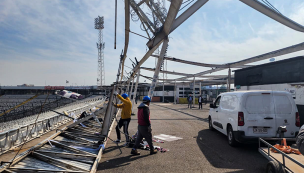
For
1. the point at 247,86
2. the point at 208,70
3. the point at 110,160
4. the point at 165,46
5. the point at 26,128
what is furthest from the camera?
the point at 208,70

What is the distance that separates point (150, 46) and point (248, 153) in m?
6.68

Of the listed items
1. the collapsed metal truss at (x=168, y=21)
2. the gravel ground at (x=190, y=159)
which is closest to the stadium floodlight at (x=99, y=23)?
the collapsed metal truss at (x=168, y=21)

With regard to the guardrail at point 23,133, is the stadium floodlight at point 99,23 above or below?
above

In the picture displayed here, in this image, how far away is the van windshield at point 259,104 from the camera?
249 inches

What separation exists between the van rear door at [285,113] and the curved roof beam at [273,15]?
3398mm

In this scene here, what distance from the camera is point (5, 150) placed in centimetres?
587

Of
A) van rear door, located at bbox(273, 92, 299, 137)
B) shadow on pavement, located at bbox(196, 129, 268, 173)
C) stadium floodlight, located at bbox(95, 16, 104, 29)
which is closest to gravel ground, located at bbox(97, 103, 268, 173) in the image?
shadow on pavement, located at bbox(196, 129, 268, 173)

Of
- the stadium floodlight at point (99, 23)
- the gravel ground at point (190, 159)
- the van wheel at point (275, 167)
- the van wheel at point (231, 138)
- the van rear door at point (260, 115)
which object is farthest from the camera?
the stadium floodlight at point (99, 23)

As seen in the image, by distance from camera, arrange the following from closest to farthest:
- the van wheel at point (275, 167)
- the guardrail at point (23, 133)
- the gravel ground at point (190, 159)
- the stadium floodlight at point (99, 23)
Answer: the van wheel at point (275, 167), the gravel ground at point (190, 159), the guardrail at point (23, 133), the stadium floodlight at point (99, 23)

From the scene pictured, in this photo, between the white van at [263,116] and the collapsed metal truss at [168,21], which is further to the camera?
the collapsed metal truss at [168,21]

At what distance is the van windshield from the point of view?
631 cm

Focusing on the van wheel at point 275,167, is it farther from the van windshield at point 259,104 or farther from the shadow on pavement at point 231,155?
the van windshield at point 259,104

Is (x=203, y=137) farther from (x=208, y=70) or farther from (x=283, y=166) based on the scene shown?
(x=208, y=70)

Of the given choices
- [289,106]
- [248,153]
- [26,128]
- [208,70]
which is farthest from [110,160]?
[208,70]
